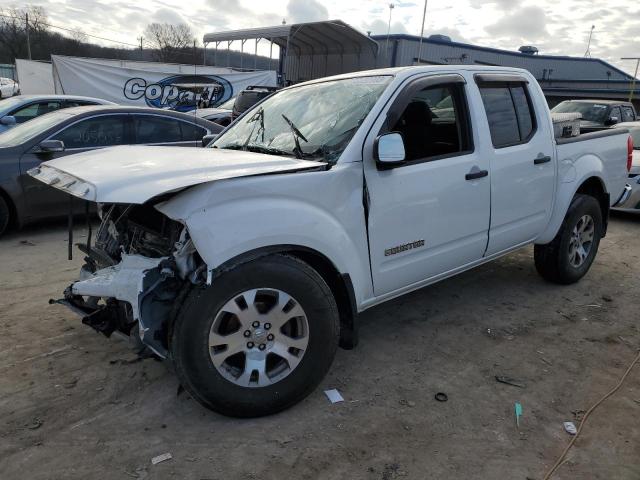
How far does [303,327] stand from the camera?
110 inches

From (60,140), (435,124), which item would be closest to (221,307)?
(435,124)

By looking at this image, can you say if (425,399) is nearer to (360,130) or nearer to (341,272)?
(341,272)

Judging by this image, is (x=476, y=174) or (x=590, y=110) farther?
(x=590, y=110)

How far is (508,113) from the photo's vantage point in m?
4.07

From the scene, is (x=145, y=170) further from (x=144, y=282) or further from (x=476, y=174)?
(x=476, y=174)

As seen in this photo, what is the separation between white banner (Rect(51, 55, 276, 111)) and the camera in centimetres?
1598

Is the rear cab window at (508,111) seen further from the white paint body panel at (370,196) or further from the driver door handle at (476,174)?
the driver door handle at (476,174)

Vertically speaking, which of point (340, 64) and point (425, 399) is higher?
point (340, 64)

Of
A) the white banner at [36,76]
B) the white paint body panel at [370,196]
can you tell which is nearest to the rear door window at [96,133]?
the white paint body panel at [370,196]

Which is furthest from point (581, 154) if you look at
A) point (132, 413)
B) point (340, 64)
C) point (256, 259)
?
point (340, 64)

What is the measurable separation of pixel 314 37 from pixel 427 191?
2934 centimetres

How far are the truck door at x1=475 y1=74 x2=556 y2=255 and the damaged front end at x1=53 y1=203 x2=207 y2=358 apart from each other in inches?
93.1

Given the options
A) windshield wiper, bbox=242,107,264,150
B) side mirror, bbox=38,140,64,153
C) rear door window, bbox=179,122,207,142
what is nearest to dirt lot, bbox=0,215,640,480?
windshield wiper, bbox=242,107,264,150

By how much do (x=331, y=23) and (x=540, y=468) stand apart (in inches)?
1076
